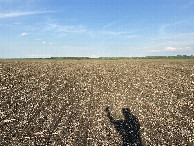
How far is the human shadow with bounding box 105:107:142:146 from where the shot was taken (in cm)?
1648

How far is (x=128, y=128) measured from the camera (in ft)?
60.4

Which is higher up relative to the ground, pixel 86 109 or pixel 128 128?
pixel 86 109

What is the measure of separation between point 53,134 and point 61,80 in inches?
621

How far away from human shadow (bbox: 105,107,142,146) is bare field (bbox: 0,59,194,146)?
0.50 m

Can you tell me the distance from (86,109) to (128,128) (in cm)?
605

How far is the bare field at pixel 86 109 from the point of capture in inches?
661

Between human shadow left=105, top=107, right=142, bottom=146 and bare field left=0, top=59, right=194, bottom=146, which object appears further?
bare field left=0, top=59, right=194, bottom=146

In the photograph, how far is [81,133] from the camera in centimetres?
1727

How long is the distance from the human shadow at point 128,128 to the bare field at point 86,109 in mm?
502

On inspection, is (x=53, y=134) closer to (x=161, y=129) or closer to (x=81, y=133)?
(x=81, y=133)

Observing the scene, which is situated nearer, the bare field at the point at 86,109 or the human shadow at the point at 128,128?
the human shadow at the point at 128,128

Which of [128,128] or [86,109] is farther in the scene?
[86,109]

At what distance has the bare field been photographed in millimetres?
16797

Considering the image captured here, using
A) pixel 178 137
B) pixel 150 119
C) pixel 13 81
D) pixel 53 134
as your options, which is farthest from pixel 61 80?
pixel 178 137
